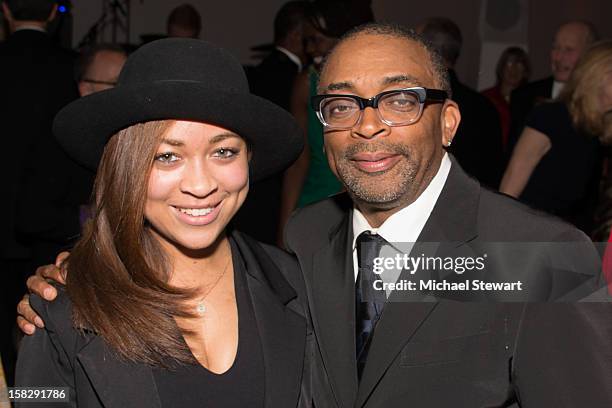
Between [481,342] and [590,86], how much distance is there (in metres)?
1.69

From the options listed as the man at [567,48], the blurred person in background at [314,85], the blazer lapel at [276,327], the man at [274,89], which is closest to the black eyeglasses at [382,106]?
the blazer lapel at [276,327]

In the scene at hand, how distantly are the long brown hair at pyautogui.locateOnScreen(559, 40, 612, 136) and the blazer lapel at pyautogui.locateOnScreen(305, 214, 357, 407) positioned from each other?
144 cm

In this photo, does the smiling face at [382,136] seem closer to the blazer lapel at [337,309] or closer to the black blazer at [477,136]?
the blazer lapel at [337,309]

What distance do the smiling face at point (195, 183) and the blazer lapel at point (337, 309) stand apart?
290mm

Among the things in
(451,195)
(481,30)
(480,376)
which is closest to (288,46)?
(451,195)

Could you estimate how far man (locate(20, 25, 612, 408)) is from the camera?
6.36ft

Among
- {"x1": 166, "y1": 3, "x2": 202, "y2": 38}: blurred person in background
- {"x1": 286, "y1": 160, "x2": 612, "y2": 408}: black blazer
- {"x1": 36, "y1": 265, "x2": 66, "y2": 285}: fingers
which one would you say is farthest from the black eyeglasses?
{"x1": 166, "y1": 3, "x2": 202, "y2": 38}: blurred person in background

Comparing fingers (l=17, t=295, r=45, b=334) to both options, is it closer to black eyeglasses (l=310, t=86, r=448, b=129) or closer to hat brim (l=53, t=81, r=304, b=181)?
hat brim (l=53, t=81, r=304, b=181)

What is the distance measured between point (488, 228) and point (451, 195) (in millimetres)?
143

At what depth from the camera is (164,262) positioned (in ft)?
7.24

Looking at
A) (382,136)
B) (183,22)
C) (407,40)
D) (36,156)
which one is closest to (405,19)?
(183,22)

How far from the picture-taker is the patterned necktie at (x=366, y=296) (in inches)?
82.4

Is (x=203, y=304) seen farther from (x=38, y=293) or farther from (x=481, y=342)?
(x=481, y=342)

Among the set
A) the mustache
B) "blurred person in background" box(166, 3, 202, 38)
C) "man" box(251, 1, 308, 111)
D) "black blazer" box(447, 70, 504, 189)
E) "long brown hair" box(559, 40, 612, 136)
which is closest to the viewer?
the mustache
